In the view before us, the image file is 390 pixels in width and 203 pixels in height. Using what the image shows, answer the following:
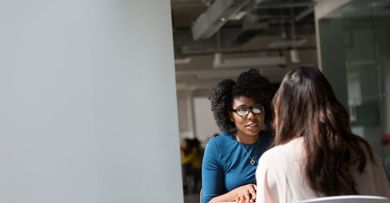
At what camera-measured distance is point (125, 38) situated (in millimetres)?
3125

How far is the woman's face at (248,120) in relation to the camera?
2912mm

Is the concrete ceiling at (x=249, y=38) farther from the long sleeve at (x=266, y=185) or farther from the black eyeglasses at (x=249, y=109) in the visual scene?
the long sleeve at (x=266, y=185)

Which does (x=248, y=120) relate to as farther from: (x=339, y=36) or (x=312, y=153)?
(x=339, y=36)

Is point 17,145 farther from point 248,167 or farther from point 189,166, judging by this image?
point 189,166

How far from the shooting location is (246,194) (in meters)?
2.70

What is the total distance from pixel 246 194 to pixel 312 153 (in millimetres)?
781

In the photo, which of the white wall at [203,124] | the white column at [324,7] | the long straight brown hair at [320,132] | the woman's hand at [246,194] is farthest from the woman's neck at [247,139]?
the white wall at [203,124]

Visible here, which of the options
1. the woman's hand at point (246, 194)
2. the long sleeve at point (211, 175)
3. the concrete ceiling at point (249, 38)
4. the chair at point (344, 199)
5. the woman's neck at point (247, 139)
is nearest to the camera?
the chair at point (344, 199)

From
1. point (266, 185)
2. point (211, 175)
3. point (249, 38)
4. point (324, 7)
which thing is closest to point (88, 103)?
point (211, 175)

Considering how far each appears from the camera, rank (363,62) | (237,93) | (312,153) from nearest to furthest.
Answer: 1. (312,153)
2. (237,93)
3. (363,62)

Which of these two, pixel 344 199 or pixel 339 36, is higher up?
pixel 339 36

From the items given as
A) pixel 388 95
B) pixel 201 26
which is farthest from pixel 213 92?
pixel 201 26

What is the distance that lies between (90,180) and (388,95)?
476 cm

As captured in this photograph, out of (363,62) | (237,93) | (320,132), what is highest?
(363,62)
